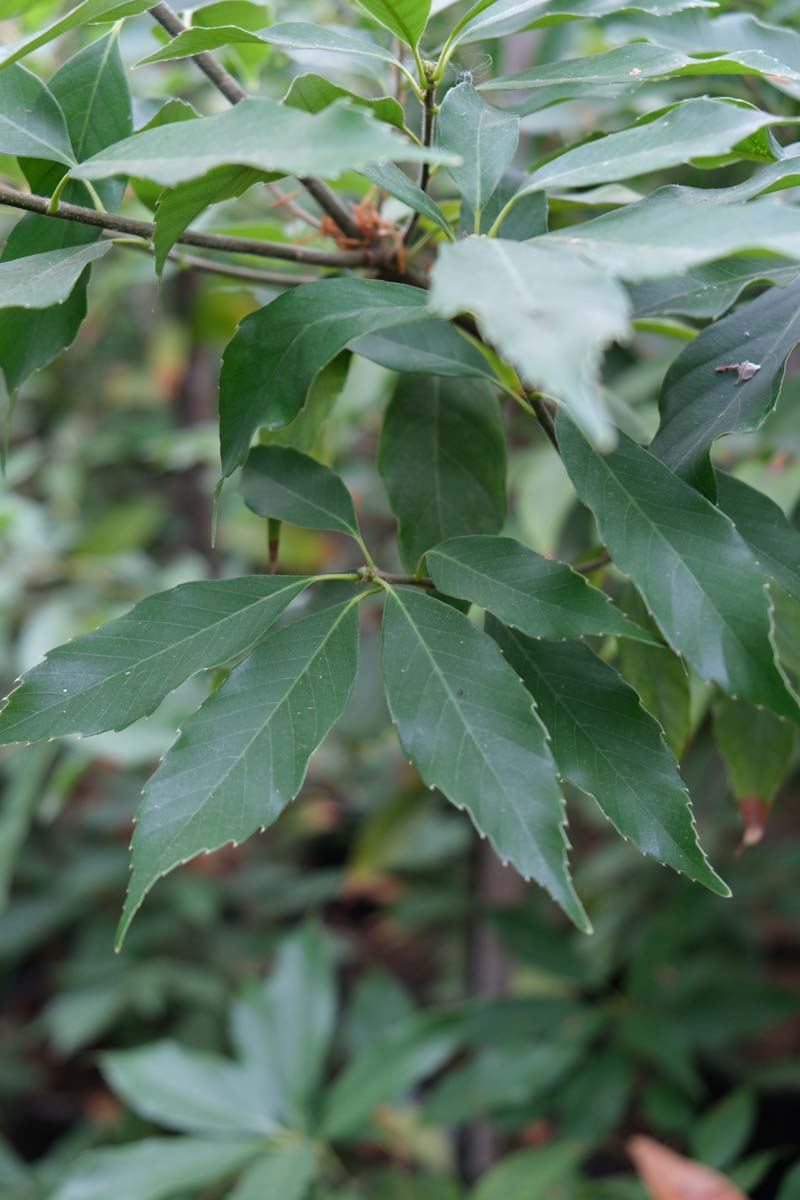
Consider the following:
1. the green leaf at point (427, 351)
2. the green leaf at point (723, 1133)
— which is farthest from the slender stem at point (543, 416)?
the green leaf at point (723, 1133)

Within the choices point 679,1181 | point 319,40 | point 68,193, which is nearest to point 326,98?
point 319,40

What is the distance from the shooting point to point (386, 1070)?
0.86m

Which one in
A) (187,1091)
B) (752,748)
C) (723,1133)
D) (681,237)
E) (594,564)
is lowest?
(723,1133)

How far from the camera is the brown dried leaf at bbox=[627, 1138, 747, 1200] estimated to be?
2.19 ft

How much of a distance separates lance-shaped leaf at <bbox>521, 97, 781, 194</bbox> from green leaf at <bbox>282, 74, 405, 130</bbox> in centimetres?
7

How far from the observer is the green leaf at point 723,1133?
805mm

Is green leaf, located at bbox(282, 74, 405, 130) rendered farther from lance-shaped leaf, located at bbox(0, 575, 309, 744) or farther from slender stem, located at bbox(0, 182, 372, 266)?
lance-shaped leaf, located at bbox(0, 575, 309, 744)

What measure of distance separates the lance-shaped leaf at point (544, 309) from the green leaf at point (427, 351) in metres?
0.17

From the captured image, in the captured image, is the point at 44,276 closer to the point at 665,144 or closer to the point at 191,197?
the point at 191,197

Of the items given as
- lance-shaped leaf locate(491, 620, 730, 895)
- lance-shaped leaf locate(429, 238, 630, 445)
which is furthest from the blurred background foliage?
lance-shaped leaf locate(429, 238, 630, 445)

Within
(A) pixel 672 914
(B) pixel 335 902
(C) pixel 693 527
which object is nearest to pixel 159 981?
(B) pixel 335 902

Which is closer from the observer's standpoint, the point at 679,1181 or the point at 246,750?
the point at 246,750

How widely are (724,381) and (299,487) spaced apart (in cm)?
19

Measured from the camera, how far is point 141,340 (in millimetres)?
2312
